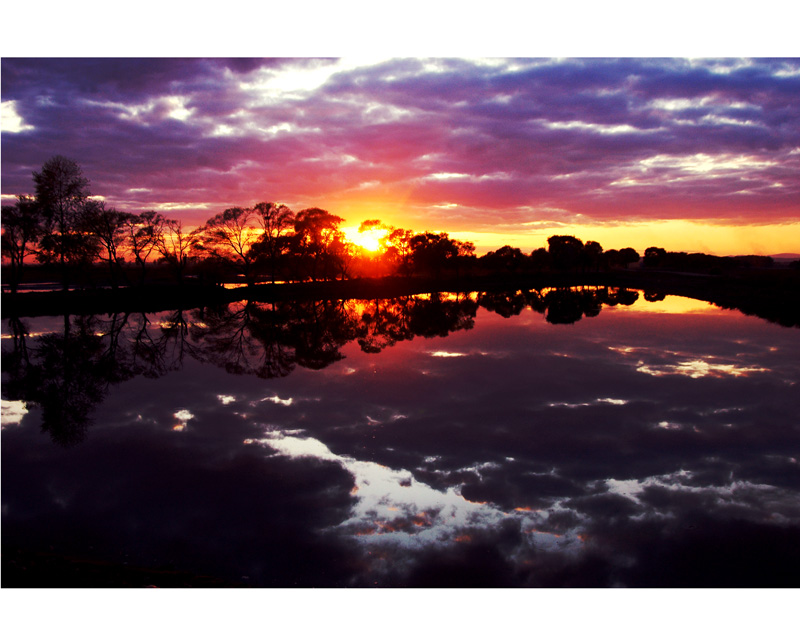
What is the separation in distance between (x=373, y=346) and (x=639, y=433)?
20306mm

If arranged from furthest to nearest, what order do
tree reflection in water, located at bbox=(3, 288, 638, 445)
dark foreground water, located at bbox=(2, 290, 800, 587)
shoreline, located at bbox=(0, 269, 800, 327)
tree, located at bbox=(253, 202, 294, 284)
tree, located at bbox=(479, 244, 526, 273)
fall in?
tree, located at bbox=(479, 244, 526, 273) < tree, located at bbox=(253, 202, 294, 284) < shoreline, located at bbox=(0, 269, 800, 327) < tree reflection in water, located at bbox=(3, 288, 638, 445) < dark foreground water, located at bbox=(2, 290, 800, 587)

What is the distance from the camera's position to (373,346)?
33.1 m

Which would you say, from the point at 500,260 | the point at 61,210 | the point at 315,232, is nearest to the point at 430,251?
the point at 315,232

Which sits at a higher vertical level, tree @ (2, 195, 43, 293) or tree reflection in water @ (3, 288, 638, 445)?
tree @ (2, 195, 43, 293)

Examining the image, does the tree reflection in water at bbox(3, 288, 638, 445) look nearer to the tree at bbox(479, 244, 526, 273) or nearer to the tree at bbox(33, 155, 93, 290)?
the tree at bbox(33, 155, 93, 290)

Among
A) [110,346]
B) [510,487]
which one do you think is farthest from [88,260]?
[510,487]

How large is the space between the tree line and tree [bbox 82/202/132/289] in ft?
0.51

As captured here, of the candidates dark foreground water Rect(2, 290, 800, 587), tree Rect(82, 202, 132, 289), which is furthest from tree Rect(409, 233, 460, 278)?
dark foreground water Rect(2, 290, 800, 587)

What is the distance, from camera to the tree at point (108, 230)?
66.9 m

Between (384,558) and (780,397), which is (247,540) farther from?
(780,397)

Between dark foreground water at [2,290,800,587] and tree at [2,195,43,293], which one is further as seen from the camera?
tree at [2,195,43,293]

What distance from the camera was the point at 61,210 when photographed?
198ft

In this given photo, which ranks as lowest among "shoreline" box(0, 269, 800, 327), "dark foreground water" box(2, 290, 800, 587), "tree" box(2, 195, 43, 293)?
"dark foreground water" box(2, 290, 800, 587)

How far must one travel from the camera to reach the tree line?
60156mm
